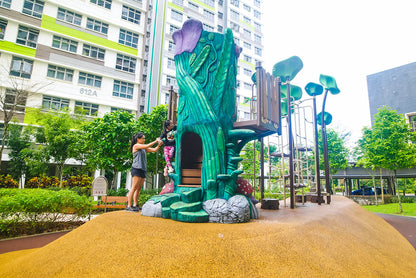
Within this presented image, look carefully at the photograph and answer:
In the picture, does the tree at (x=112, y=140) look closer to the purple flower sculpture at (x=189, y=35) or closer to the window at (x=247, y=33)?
the purple flower sculpture at (x=189, y=35)

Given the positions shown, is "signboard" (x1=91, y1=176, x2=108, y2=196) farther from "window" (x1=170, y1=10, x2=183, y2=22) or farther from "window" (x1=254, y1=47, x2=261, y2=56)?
"window" (x1=254, y1=47, x2=261, y2=56)

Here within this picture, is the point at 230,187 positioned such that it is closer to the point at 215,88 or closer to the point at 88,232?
the point at 215,88

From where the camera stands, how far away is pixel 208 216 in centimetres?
464

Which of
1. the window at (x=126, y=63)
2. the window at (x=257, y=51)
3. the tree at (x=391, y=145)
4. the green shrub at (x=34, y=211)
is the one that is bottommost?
the green shrub at (x=34, y=211)

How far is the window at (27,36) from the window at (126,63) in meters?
6.56

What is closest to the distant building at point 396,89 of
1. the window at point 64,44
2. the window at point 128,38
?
the window at point 128,38

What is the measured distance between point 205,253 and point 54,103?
70.2 ft

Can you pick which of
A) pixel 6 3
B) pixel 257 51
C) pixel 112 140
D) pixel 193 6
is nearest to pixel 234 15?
pixel 257 51

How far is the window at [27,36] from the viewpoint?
64.3 ft

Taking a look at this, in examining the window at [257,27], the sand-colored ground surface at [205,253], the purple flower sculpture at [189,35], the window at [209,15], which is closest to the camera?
the sand-colored ground surface at [205,253]

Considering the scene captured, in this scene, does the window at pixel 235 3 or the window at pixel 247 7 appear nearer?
the window at pixel 235 3

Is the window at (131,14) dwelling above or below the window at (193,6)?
below

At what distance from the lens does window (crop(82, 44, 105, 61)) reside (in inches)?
843

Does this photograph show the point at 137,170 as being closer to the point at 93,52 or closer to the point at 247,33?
the point at 93,52
